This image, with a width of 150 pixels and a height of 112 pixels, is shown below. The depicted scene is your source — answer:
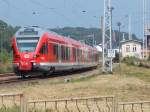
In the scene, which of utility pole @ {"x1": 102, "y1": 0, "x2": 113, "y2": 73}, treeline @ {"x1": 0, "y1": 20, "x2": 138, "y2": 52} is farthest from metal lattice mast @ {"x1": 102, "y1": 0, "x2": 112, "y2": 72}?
treeline @ {"x1": 0, "y1": 20, "x2": 138, "y2": 52}

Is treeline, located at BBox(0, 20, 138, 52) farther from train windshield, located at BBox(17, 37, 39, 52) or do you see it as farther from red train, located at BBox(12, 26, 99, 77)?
train windshield, located at BBox(17, 37, 39, 52)

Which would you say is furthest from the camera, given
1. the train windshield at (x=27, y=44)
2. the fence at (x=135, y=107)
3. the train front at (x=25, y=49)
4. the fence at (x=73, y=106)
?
the train windshield at (x=27, y=44)

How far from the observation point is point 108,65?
49.7m

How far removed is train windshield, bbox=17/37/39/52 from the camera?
1388 inches

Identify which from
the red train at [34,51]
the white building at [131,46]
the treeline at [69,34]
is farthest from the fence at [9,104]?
the white building at [131,46]

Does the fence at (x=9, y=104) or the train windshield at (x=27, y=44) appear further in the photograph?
the train windshield at (x=27, y=44)

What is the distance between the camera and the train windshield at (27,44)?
3525 cm

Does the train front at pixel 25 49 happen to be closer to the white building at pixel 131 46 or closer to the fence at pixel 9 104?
the fence at pixel 9 104

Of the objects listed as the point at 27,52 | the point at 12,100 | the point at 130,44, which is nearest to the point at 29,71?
the point at 27,52

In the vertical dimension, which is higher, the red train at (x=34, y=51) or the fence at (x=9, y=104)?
the red train at (x=34, y=51)

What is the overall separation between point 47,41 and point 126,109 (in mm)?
22647

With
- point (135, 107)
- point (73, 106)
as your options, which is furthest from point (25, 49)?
point (135, 107)

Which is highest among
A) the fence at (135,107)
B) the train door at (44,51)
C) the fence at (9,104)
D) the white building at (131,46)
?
the white building at (131,46)

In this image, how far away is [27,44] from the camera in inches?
1399
